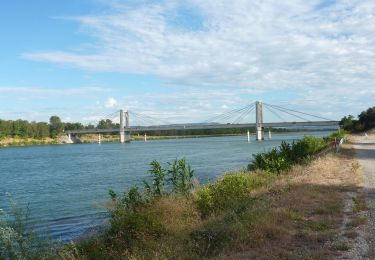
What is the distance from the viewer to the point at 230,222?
10.8 meters

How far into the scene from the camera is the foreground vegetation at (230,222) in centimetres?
894

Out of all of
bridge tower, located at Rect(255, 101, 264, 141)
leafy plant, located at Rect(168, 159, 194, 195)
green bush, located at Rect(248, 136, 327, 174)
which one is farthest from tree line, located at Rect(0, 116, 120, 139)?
leafy plant, located at Rect(168, 159, 194, 195)

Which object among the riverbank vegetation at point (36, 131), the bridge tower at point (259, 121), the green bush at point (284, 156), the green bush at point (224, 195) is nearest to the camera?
the green bush at point (224, 195)

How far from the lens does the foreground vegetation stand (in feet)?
29.3

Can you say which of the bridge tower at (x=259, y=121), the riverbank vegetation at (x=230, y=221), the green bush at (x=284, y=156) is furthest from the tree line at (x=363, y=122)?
the riverbank vegetation at (x=230, y=221)

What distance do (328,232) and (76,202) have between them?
664 inches

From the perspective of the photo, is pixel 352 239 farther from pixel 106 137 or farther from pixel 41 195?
pixel 106 137

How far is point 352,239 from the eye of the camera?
8969mm

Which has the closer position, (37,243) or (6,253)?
(6,253)

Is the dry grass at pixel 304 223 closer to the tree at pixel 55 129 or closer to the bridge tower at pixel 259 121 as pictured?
the bridge tower at pixel 259 121

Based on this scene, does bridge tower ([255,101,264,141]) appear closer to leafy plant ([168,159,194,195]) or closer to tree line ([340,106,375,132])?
tree line ([340,106,375,132])

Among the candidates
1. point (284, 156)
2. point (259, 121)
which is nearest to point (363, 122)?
point (259, 121)

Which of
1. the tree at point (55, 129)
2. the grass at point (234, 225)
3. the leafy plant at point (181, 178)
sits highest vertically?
the tree at point (55, 129)

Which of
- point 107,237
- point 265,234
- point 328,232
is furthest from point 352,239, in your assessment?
point 107,237
